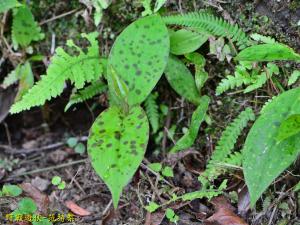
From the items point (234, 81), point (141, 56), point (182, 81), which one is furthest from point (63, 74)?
point (234, 81)

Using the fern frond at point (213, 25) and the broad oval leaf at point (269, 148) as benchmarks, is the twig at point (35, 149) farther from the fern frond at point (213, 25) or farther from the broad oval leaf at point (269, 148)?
the broad oval leaf at point (269, 148)

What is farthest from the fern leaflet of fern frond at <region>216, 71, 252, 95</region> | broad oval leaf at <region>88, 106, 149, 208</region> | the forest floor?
fern frond at <region>216, 71, 252, 95</region>

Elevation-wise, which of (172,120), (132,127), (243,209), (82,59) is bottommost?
(243,209)

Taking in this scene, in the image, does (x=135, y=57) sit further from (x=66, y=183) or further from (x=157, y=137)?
(x=66, y=183)

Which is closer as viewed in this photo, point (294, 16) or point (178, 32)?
point (294, 16)

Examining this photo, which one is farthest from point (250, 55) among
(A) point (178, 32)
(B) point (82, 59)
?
(B) point (82, 59)
